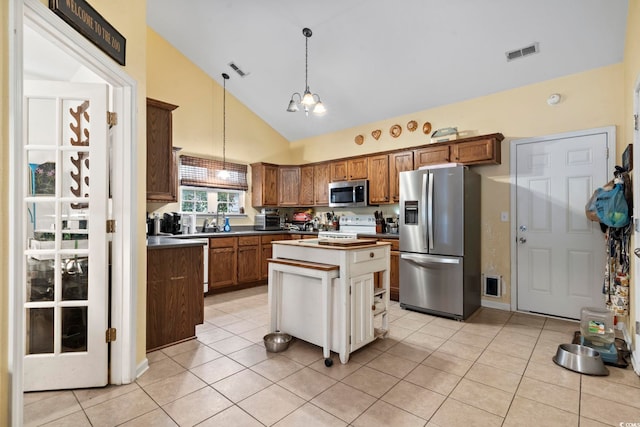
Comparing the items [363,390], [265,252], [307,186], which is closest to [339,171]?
[307,186]

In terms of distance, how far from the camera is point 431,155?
14.1ft

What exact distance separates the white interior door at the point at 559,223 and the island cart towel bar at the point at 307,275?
2779mm

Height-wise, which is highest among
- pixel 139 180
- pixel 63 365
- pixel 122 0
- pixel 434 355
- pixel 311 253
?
pixel 122 0

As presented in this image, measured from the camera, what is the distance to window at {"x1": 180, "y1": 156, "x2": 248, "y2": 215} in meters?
5.12

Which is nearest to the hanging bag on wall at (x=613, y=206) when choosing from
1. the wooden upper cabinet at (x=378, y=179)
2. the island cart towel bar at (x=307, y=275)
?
the island cart towel bar at (x=307, y=275)

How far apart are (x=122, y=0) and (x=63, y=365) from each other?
2.53 metres

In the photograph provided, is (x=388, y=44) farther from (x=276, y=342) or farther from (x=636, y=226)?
(x=276, y=342)

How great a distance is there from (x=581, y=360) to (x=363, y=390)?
174 cm

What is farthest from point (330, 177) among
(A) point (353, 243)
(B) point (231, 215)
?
(A) point (353, 243)

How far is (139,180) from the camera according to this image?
7.52 feet

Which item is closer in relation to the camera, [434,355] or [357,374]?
[357,374]

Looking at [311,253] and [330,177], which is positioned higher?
Answer: [330,177]

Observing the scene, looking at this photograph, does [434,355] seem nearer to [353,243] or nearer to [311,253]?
[353,243]

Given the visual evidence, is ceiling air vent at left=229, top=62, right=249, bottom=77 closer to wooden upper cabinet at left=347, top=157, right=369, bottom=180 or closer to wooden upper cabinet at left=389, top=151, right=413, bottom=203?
wooden upper cabinet at left=347, top=157, right=369, bottom=180
